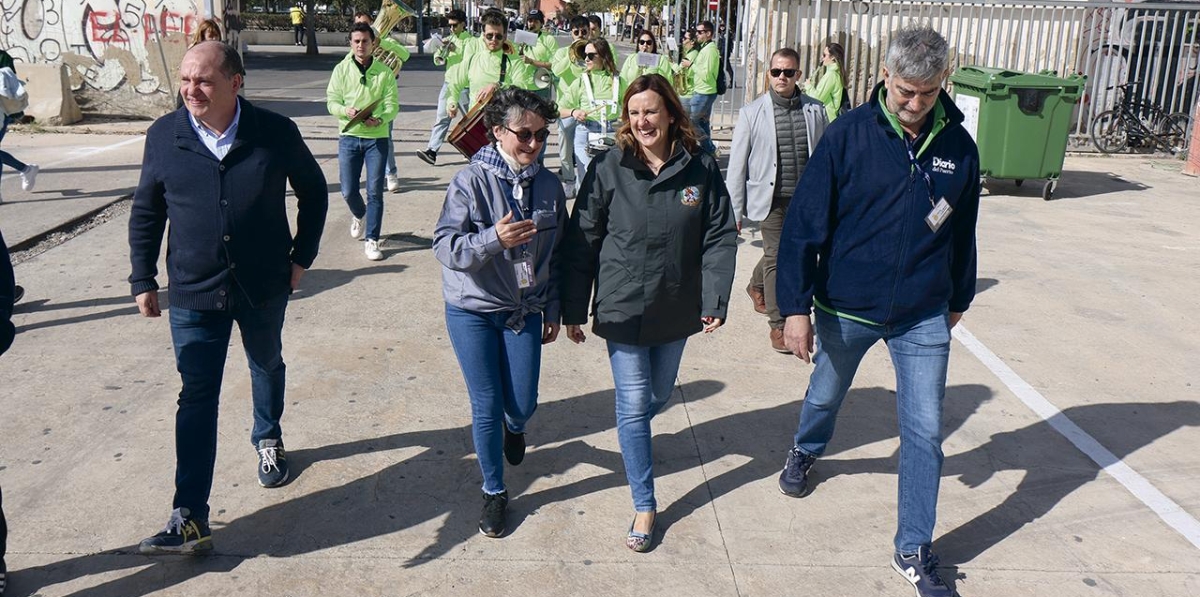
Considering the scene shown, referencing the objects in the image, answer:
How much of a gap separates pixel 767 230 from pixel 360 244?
377cm

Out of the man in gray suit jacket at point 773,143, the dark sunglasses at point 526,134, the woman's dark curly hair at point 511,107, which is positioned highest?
the woman's dark curly hair at point 511,107

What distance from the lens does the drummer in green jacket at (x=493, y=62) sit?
9555 millimetres

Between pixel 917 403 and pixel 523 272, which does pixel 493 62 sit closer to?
pixel 523 272

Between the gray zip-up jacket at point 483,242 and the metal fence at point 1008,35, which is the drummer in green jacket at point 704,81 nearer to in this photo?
the metal fence at point 1008,35

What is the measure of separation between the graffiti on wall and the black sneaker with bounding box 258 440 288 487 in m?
12.8

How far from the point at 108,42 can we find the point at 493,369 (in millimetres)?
14261

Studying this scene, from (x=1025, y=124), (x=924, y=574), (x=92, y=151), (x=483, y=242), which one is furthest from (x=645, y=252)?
(x=92, y=151)

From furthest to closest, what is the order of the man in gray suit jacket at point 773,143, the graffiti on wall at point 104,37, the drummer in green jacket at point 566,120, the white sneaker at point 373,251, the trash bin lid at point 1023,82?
1. the graffiti on wall at point 104,37
2. the trash bin lid at point 1023,82
3. the drummer in green jacket at point 566,120
4. the white sneaker at point 373,251
5. the man in gray suit jacket at point 773,143

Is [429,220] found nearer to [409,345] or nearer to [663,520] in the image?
[409,345]

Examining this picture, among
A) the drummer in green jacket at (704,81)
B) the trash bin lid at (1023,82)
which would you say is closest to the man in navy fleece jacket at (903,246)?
the trash bin lid at (1023,82)

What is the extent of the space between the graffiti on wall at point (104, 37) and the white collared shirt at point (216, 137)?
12986 millimetres

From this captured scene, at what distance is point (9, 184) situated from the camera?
1049cm

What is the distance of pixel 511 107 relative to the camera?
3676 millimetres

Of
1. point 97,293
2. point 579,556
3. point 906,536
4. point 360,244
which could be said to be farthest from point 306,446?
point 360,244
